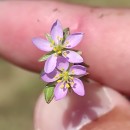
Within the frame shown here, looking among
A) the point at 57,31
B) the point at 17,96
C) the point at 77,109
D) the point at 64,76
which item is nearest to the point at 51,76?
the point at 64,76

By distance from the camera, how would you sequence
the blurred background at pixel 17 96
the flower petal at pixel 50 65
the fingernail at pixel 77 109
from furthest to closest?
1. the blurred background at pixel 17 96
2. the fingernail at pixel 77 109
3. the flower petal at pixel 50 65

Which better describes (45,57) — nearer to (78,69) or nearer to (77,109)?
(78,69)

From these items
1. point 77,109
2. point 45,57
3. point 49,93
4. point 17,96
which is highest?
point 45,57

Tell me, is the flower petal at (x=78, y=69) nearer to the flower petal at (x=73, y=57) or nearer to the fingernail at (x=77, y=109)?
the flower petal at (x=73, y=57)

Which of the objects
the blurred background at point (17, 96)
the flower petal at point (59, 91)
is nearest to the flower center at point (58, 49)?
the flower petal at point (59, 91)

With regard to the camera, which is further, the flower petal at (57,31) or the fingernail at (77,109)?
the fingernail at (77,109)

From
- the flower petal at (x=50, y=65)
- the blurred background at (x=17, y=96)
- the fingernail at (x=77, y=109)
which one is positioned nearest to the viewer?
the flower petal at (x=50, y=65)

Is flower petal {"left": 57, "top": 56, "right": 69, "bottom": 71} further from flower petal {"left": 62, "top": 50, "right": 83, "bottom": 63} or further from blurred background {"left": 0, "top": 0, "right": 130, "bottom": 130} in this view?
blurred background {"left": 0, "top": 0, "right": 130, "bottom": 130}

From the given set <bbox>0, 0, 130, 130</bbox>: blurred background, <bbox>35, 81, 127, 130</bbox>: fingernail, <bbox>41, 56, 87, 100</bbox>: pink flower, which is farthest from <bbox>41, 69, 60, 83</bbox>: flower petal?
<bbox>0, 0, 130, 130</bbox>: blurred background
